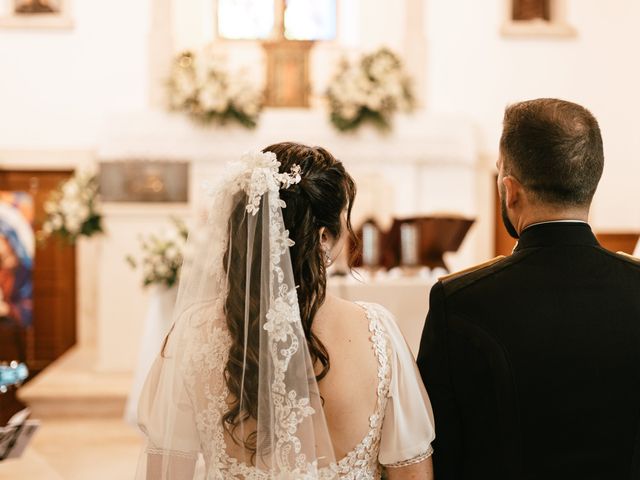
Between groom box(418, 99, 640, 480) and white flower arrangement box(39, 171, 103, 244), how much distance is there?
5.53 meters

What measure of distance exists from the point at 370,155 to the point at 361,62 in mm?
939

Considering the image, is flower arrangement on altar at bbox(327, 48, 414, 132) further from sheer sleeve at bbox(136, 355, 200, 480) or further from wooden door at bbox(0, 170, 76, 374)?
sheer sleeve at bbox(136, 355, 200, 480)

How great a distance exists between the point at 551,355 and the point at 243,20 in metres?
8.90

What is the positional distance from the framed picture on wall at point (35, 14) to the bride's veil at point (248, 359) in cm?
808

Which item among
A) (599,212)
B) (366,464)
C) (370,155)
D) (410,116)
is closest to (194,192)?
(370,155)

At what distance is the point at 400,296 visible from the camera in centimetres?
468

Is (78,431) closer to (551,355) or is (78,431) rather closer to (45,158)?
(45,158)

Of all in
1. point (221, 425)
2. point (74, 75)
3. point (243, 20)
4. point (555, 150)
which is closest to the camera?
point (555, 150)

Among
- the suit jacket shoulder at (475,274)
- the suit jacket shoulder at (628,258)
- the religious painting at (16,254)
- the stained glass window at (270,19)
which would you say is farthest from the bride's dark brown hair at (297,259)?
the stained glass window at (270,19)

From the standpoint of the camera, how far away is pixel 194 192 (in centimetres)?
748

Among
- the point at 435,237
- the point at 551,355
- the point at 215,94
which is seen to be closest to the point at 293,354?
the point at 551,355

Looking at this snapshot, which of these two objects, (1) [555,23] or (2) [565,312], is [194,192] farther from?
(2) [565,312]

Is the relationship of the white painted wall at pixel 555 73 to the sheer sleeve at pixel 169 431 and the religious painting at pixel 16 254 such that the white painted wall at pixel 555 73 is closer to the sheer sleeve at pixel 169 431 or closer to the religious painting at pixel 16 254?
the religious painting at pixel 16 254

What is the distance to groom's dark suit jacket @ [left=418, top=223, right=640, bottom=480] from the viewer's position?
5.83 feet
